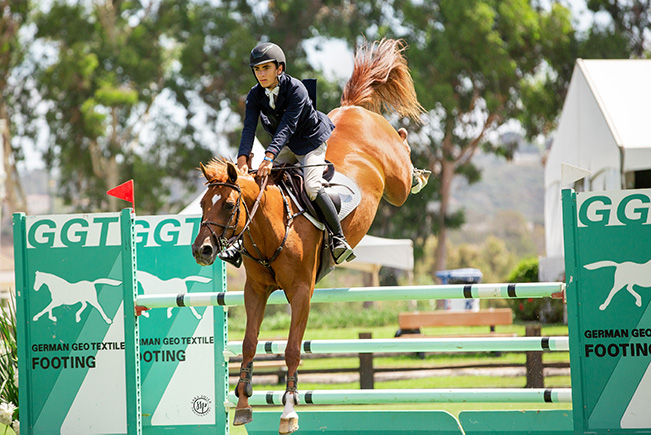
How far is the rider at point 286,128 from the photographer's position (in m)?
4.37

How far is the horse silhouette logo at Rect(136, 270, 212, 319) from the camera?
5.39m

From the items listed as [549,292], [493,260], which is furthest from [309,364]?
[493,260]

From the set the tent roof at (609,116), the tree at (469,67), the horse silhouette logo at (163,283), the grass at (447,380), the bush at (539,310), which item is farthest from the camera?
the tree at (469,67)

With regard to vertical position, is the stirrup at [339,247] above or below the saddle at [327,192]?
below

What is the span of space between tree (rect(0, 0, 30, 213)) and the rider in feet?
90.6

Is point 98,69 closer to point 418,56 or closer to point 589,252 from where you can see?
point 418,56

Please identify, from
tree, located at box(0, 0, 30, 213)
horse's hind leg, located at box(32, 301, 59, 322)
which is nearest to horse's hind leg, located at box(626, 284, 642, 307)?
horse's hind leg, located at box(32, 301, 59, 322)

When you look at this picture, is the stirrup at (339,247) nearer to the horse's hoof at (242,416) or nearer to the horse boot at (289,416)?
the horse boot at (289,416)

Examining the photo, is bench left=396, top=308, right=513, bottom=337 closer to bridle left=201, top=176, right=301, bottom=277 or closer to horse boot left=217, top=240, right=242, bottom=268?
bridle left=201, top=176, right=301, bottom=277

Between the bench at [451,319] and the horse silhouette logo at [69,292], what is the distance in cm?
772

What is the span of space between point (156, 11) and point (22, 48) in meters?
5.70

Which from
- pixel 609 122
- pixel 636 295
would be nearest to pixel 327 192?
pixel 636 295

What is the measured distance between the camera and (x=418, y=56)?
27.3 metres

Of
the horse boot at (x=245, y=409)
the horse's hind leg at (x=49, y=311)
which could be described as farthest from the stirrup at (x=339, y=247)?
the horse's hind leg at (x=49, y=311)
